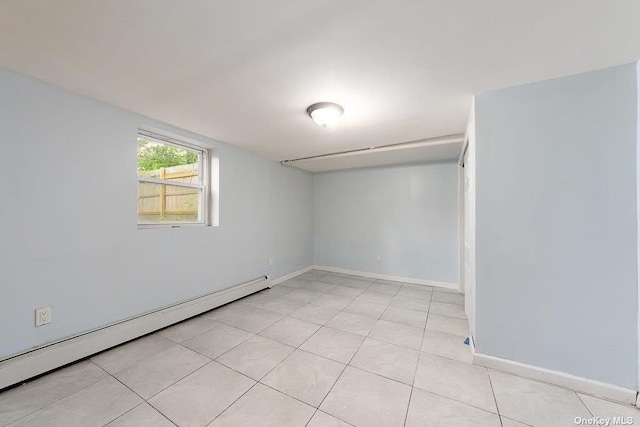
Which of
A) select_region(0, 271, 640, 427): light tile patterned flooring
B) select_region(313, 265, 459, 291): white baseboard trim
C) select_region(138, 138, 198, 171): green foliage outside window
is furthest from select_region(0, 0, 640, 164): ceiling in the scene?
select_region(313, 265, 459, 291): white baseboard trim

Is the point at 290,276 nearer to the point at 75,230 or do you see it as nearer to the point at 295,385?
the point at 295,385

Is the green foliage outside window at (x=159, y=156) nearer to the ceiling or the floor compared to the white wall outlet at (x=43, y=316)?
nearer to the ceiling

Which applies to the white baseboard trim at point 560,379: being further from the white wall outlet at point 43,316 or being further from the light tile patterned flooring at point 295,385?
the white wall outlet at point 43,316

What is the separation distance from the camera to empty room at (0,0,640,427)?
1270mm

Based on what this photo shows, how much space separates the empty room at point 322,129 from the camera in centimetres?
127

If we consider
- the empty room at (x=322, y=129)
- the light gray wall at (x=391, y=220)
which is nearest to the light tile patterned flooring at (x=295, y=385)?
the empty room at (x=322, y=129)

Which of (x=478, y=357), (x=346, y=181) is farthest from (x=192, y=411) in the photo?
(x=346, y=181)

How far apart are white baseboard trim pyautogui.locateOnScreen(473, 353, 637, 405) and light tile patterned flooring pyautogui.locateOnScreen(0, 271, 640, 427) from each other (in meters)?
0.05

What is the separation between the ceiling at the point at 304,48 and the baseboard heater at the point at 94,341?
202cm

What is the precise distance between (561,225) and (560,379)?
108 cm

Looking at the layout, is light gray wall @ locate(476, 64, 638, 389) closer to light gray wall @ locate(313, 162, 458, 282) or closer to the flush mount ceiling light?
the flush mount ceiling light

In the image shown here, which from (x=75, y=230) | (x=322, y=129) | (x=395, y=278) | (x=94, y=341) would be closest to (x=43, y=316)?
(x=94, y=341)

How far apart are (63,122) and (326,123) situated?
7.09 feet

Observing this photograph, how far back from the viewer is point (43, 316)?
173 centimetres
